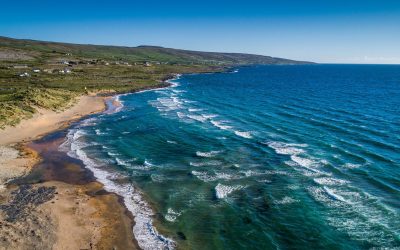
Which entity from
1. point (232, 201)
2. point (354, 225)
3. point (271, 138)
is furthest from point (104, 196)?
point (271, 138)

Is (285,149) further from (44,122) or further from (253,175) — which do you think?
(44,122)

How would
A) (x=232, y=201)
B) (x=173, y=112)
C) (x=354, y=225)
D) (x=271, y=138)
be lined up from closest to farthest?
(x=354, y=225)
(x=232, y=201)
(x=271, y=138)
(x=173, y=112)

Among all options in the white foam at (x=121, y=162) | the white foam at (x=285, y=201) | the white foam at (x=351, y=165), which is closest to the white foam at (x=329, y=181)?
the white foam at (x=351, y=165)

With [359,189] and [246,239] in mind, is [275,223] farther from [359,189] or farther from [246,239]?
[359,189]

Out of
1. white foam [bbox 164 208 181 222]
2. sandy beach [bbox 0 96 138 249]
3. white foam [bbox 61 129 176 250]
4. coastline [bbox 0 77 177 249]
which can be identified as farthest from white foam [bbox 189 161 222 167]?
white foam [bbox 164 208 181 222]

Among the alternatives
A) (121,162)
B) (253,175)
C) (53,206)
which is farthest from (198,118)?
(53,206)

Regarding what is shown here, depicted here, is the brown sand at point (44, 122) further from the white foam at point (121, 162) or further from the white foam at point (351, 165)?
the white foam at point (351, 165)

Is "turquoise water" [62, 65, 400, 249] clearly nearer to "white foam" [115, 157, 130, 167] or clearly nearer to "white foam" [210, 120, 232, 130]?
"white foam" [115, 157, 130, 167]
